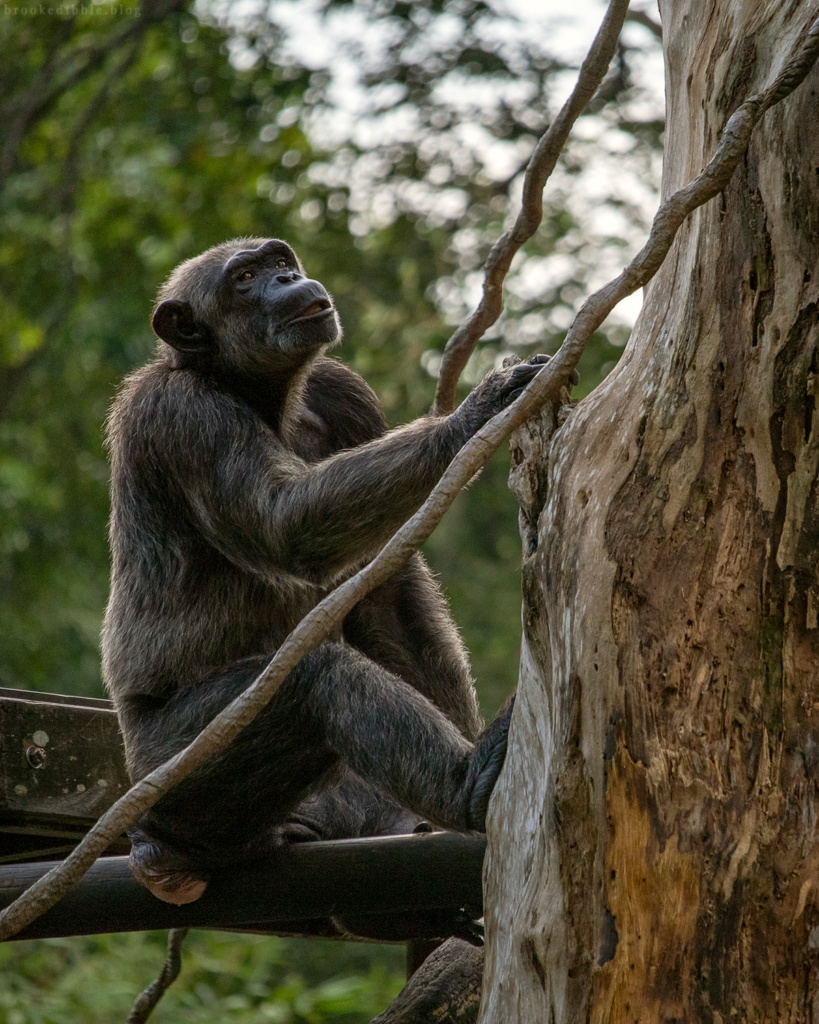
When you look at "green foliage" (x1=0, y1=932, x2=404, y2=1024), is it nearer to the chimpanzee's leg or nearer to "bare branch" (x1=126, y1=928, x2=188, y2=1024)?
"bare branch" (x1=126, y1=928, x2=188, y2=1024)

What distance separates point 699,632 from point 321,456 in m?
2.54

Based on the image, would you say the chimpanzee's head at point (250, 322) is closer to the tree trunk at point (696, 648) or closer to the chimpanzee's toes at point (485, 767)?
the chimpanzee's toes at point (485, 767)

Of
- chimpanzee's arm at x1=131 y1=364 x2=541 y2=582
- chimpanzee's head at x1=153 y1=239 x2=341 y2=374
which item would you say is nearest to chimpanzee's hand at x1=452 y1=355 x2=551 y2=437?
chimpanzee's arm at x1=131 y1=364 x2=541 y2=582

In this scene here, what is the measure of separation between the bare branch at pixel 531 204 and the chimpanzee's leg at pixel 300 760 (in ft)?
4.27

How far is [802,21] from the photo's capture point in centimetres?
235

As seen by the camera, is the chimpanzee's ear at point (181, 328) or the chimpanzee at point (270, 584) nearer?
the chimpanzee at point (270, 584)

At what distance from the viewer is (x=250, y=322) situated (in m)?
4.35

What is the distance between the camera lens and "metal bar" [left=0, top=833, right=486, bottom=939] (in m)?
3.16

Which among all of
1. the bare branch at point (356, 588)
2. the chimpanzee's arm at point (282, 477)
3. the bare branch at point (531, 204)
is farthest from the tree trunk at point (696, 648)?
the chimpanzee's arm at point (282, 477)

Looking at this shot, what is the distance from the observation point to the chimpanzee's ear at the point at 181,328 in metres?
4.29

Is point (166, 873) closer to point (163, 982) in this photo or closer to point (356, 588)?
point (163, 982)

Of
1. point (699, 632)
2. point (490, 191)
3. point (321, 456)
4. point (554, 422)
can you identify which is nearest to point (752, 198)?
point (554, 422)

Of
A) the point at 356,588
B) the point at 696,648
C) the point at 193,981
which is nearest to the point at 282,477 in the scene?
the point at 356,588

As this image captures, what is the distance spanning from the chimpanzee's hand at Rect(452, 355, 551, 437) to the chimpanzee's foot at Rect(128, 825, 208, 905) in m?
1.49
